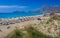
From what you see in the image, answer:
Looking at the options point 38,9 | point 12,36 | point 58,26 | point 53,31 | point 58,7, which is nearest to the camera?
point 12,36

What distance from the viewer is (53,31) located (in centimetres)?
696

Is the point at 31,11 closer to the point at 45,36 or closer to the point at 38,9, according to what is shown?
the point at 38,9

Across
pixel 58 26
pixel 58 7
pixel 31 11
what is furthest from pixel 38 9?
pixel 58 26

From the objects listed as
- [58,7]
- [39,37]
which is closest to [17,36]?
[39,37]

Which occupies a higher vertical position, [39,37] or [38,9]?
[38,9]

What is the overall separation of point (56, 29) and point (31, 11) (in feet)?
77.7

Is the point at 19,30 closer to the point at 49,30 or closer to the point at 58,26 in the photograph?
the point at 49,30

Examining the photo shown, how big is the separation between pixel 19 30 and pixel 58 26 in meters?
1.95

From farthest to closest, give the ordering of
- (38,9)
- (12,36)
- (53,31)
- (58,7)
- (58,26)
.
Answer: (38,9)
(58,7)
(58,26)
(53,31)
(12,36)

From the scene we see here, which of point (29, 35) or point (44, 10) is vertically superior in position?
point (44, 10)

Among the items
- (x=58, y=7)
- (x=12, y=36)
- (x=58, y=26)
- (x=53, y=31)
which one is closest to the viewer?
(x=12, y=36)

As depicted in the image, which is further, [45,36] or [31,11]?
[31,11]

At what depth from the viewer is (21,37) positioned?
5.86 m

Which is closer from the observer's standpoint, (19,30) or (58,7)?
(19,30)
